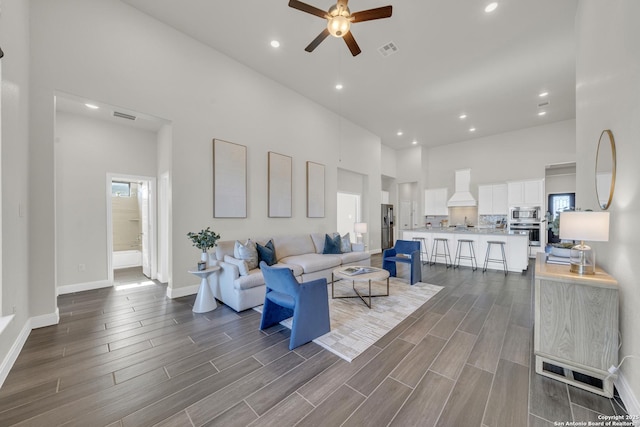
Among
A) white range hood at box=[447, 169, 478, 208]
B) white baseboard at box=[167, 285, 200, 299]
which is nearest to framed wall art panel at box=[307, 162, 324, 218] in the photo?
white baseboard at box=[167, 285, 200, 299]

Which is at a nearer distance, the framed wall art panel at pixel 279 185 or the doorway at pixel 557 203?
the framed wall art panel at pixel 279 185

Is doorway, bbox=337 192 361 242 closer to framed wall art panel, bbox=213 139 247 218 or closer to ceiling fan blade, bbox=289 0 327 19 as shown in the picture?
framed wall art panel, bbox=213 139 247 218

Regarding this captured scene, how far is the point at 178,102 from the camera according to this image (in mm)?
3928

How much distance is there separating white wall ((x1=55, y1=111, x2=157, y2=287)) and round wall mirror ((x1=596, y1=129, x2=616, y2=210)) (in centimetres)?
686

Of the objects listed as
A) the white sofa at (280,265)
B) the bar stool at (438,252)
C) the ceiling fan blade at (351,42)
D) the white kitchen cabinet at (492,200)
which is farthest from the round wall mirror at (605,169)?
the white kitchen cabinet at (492,200)

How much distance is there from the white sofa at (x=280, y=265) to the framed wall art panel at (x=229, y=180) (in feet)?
2.12

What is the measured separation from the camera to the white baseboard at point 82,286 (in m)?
3.98

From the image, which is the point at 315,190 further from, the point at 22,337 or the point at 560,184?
the point at 560,184

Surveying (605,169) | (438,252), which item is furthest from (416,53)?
(438,252)

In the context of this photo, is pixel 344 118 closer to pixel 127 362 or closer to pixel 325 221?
pixel 325 221

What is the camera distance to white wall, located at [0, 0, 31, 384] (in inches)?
81.7

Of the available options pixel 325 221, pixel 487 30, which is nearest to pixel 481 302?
pixel 325 221

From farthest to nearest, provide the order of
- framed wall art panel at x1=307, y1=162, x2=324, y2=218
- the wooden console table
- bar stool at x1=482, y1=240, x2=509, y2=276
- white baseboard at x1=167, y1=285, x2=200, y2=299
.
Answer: framed wall art panel at x1=307, y1=162, x2=324, y2=218 < bar stool at x1=482, y1=240, x2=509, y2=276 < white baseboard at x1=167, y1=285, x2=200, y2=299 < the wooden console table

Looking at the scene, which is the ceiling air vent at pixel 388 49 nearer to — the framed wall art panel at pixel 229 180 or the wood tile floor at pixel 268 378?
the framed wall art panel at pixel 229 180
